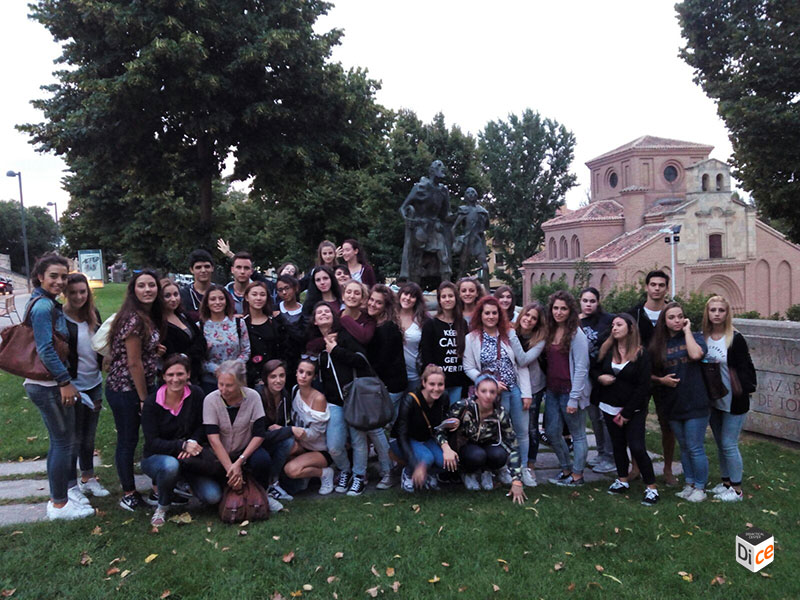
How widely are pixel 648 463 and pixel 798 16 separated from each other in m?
15.7

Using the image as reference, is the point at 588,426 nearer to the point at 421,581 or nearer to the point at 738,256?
the point at 421,581

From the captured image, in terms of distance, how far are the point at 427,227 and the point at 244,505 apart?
804 cm

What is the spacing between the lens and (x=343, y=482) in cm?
553

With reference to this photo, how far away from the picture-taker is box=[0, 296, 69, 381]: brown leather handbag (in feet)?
14.9

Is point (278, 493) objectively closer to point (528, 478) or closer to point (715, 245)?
point (528, 478)

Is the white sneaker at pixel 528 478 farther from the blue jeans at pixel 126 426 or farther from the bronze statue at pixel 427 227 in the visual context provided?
the bronze statue at pixel 427 227

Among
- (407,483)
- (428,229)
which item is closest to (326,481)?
(407,483)

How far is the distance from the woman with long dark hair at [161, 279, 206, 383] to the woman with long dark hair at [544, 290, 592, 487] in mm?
3250

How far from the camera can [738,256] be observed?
43625 millimetres

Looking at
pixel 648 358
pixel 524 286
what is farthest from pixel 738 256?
pixel 648 358

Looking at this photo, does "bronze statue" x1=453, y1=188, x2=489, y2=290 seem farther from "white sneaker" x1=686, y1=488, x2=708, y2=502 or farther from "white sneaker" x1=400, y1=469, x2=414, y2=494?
"white sneaker" x1=686, y1=488, x2=708, y2=502

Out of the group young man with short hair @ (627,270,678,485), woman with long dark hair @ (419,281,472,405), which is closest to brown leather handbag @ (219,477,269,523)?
woman with long dark hair @ (419,281,472,405)

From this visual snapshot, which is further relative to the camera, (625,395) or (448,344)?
(448,344)

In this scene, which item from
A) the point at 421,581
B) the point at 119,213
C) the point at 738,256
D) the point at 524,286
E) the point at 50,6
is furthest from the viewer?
the point at 524,286
